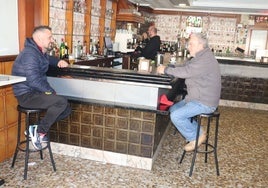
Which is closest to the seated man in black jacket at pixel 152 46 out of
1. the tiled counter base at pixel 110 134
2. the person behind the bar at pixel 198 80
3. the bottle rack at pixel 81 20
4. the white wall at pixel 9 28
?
the bottle rack at pixel 81 20

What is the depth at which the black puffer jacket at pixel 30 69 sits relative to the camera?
3008mm

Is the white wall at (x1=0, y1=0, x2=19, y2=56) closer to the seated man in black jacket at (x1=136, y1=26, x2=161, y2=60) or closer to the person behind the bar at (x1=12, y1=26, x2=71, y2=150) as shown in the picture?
the person behind the bar at (x1=12, y1=26, x2=71, y2=150)

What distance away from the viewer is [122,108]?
338 cm

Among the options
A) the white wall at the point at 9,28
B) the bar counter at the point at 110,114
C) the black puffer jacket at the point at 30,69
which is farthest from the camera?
the white wall at the point at 9,28

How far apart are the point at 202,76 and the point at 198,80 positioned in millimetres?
70

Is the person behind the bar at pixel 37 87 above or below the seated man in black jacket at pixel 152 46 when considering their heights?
below

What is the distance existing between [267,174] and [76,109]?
258 cm

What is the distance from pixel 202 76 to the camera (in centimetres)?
330

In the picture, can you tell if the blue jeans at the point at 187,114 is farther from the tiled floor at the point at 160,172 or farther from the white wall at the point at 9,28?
the white wall at the point at 9,28

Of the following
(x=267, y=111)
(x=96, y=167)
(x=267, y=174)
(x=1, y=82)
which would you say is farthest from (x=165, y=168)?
(x=267, y=111)

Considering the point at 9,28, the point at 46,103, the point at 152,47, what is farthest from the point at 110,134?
the point at 152,47

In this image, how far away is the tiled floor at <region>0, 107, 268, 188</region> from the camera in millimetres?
3133

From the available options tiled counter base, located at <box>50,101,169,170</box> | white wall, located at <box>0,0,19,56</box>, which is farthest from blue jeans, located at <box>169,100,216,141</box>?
white wall, located at <box>0,0,19,56</box>

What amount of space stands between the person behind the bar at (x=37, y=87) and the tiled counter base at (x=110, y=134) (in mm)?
417
